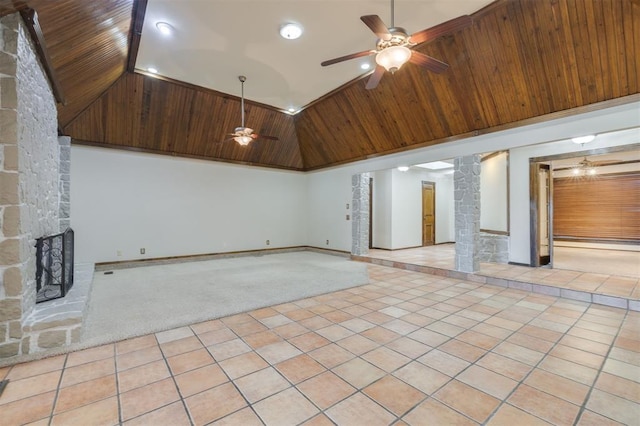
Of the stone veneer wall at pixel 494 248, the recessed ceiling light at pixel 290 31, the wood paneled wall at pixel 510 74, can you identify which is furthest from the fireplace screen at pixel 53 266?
the stone veneer wall at pixel 494 248

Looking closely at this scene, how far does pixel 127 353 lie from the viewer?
8.21 ft

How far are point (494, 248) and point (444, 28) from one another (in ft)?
17.5

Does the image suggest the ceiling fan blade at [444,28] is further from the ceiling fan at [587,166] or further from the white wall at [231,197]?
the ceiling fan at [587,166]

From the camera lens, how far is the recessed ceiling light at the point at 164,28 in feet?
11.9

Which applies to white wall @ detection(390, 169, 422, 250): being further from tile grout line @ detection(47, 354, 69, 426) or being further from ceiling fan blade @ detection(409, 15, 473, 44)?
tile grout line @ detection(47, 354, 69, 426)

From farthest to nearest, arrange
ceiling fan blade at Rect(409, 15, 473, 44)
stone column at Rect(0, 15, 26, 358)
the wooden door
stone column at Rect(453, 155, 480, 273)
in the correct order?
the wooden door
stone column at Rect(453, 155, 480, 273)
ceiling fan blade at Rect(409, 15, 473, 44)
stone column at Rect(0, 15, 26, 358)

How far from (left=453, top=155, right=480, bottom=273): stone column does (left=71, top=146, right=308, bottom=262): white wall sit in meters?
4.91

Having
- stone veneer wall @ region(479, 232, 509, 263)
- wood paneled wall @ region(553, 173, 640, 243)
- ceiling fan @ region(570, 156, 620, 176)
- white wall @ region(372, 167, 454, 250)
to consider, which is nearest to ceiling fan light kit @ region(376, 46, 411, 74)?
stone veneer wall @ region(479, 232, 509, 263)

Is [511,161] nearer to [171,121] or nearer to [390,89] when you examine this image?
[390,89]

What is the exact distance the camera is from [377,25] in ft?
8.38

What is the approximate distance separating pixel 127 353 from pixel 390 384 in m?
2.28

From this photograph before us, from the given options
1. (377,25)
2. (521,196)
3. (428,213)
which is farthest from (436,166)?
(377,25)

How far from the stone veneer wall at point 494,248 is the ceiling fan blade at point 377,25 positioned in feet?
17.8

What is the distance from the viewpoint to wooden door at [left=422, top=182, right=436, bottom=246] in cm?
946
